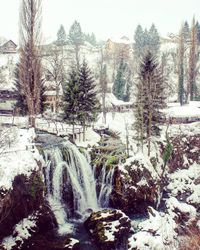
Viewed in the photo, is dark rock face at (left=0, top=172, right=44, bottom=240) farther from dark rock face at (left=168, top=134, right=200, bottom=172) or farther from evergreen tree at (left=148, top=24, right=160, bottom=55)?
evergreen tree at (left=148, top=24, right=160, bottom=55)

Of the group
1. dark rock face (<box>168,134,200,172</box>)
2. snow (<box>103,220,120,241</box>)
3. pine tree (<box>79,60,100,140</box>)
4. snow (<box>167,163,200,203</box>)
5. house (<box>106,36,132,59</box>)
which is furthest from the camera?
house (<box>106,36,132,59</box>)

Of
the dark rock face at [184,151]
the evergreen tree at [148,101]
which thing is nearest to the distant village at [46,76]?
the evergreen tree at [148,101]

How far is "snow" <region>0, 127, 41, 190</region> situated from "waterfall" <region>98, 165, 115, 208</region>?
552cm

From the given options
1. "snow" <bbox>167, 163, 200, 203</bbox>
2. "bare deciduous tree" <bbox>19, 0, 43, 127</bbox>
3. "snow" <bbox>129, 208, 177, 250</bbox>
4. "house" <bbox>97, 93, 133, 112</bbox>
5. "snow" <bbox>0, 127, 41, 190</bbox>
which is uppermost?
"bare deciduous tree" <bbox>19, 0, 43, 127</bbox>

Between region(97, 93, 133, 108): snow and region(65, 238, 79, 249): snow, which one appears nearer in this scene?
region(65, 238, 79, 249): snow

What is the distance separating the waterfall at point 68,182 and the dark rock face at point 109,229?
2.37 metres

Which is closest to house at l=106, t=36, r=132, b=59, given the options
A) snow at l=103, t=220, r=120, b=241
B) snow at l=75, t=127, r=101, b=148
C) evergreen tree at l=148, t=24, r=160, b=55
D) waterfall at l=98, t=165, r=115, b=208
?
evergreen tree at l=148, t=24, r=160, b=55

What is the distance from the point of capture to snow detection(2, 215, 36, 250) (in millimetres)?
19812

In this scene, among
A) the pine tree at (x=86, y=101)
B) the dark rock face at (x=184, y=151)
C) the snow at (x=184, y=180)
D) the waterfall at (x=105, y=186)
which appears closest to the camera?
the waterfall at (x=105, y=186)

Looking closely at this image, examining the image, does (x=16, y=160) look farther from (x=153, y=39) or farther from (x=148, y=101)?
(x=153, y=39)

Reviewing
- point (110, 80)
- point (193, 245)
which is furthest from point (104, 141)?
point (110, 80)

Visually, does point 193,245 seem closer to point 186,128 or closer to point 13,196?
point 13,196

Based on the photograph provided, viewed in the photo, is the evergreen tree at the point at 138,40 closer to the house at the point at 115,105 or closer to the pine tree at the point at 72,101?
the house at the point at 115,105

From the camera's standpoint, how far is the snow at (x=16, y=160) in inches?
833
